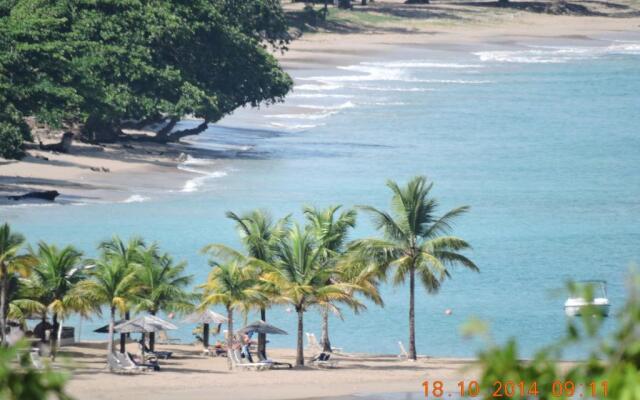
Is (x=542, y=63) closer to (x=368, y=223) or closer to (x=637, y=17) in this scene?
(x=637, y=17)

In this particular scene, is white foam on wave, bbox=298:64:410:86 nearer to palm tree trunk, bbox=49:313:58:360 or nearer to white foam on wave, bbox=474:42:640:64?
white foam on wave, bbox=474:42:640:64

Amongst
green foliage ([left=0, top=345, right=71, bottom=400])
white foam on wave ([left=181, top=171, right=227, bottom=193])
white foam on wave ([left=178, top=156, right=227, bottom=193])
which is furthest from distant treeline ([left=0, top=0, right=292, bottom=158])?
green foliage ([left=0, top=345, right=71, bottom=400])

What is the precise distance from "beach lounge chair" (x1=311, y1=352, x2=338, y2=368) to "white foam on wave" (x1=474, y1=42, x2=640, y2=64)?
95.2m

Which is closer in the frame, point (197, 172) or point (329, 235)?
point (329, 235)

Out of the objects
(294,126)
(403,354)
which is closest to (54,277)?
(403,354)

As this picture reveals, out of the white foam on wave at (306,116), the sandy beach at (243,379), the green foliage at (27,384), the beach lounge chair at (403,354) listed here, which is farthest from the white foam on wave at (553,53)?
the green foliage at (27,384)

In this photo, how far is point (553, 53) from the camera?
13875 centimetres

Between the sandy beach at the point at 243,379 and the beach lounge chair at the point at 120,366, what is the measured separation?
215mm

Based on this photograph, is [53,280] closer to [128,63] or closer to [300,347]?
[300,347]

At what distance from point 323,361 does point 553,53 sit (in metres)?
104

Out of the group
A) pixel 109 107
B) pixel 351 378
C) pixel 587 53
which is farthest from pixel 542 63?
pixel 351 378

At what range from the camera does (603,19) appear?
164m

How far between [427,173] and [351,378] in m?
40.8

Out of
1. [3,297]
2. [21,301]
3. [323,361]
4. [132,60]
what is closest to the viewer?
[3,297]
